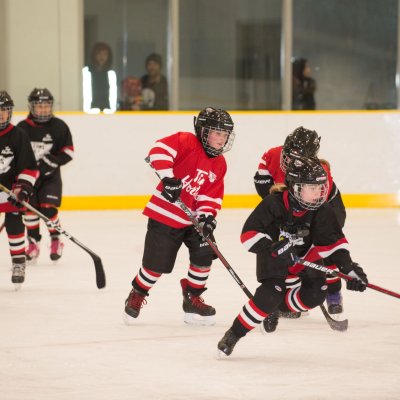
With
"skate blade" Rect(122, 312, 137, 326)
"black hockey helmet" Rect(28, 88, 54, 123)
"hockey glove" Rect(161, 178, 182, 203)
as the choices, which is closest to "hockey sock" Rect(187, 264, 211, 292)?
"skate blade" Rect(122, 312, 137, 326)

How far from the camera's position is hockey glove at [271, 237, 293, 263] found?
3078mm

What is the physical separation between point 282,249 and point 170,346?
61cm

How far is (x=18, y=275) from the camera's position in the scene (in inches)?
176

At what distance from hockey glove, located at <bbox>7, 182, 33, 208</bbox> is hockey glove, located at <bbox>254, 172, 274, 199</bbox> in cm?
104

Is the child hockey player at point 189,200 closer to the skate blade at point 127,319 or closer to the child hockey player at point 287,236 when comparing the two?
the skate blade at point 127,319

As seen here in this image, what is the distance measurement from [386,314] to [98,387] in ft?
5.01

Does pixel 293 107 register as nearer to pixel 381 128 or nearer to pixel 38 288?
pixel 381 128

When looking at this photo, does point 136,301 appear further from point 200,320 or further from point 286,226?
point 286,226

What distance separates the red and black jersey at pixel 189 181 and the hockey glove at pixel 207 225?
9 centimetres

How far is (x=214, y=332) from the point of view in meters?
3.64

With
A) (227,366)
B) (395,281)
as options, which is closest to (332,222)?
(227,366)

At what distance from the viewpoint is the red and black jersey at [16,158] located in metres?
4.37

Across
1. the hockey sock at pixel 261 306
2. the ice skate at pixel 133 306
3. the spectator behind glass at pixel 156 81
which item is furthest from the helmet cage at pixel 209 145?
the spectator behind glass at pixel 156 81

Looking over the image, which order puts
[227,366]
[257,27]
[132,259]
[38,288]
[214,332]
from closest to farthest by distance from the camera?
[227,366], [214,332], [38,288], [132,259], [257,27]
